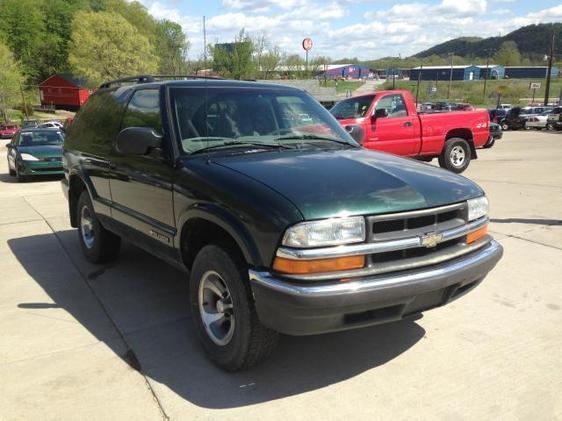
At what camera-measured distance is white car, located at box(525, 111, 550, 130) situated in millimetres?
32500

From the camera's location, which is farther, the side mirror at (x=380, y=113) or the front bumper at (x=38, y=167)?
the front bumper at (x=38, y=167)

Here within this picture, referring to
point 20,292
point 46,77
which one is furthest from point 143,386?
point 46,77

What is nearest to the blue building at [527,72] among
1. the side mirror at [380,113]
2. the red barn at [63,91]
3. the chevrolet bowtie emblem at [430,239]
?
the red barn at [63,91]

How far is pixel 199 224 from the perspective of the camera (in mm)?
3584

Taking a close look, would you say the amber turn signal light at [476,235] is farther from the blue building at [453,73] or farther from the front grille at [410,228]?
the blue building at [453,73]

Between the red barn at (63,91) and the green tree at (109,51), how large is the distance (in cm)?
205

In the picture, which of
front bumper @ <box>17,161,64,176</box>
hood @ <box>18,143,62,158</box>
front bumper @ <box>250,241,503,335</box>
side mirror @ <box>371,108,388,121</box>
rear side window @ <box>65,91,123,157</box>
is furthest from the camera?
hood @ <box>18,143,62,158</box>

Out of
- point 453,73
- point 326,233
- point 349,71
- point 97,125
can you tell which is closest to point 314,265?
point 326,233

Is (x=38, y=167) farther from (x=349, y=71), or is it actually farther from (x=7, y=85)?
(x=349, y=71)

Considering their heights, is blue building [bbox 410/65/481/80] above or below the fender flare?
above

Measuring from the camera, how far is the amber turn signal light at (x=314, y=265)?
282 cm

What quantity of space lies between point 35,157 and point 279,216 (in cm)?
1249

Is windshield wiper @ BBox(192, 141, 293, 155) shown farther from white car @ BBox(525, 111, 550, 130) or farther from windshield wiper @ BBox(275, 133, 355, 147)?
white car @ BBox(525, 111, 550, 130)

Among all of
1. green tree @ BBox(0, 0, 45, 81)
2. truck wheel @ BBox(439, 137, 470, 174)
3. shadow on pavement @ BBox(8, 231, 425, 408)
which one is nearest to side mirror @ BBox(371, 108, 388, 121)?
truck wheel @ BBox(439, 137, 470, 174)
